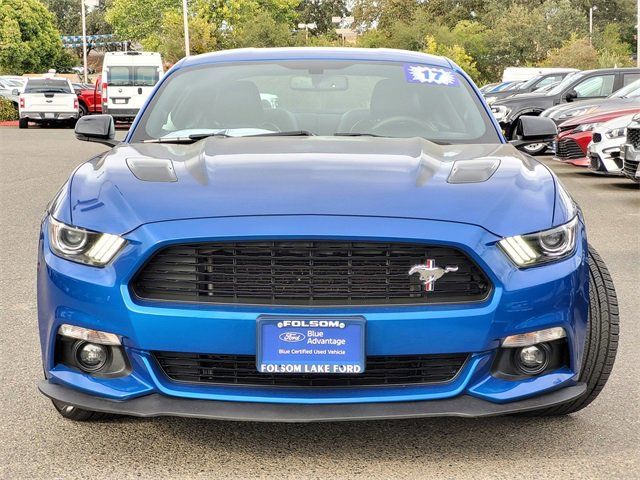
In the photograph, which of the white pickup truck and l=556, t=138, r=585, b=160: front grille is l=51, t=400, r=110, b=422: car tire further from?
the white pickup truck

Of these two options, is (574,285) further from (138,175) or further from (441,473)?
(138,175)

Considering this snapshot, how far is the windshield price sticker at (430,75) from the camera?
536cm

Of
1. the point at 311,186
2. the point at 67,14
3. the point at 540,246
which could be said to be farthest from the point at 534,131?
the point at 67,14

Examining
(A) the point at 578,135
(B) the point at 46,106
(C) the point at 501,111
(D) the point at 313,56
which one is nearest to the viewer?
(D) the point at 313,56

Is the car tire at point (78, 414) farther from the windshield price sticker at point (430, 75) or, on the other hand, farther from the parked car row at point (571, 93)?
the parked car row at point (571, 93)

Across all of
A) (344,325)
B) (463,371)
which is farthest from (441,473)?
(344,325)

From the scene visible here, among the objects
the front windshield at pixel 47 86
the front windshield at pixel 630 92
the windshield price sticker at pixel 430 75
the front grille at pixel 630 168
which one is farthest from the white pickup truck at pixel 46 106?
the windshield price sticker at pixel 430 75

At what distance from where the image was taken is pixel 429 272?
3480mm

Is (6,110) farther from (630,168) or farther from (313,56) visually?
(313,56)

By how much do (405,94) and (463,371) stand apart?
206cm

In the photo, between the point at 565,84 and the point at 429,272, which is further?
the point at 565,84

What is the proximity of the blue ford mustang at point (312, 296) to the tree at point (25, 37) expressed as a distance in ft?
246

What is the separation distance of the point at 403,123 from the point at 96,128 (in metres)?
1.55

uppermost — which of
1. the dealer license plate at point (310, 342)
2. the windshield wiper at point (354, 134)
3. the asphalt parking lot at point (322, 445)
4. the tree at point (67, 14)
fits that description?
the windshield wiper at point (354, 134)
